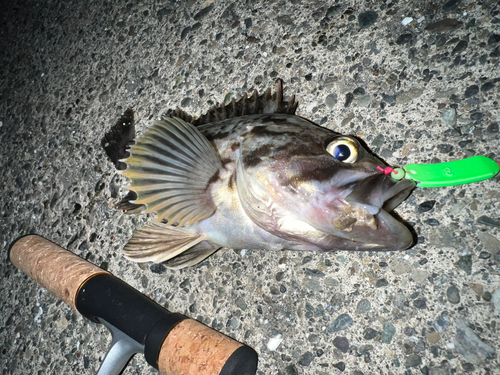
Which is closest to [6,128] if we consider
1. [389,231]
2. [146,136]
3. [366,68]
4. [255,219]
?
[146,136]

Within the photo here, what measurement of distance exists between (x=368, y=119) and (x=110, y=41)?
87.7 inches

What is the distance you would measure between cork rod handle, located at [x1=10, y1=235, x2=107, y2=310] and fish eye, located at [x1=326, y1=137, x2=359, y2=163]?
4.42 ft

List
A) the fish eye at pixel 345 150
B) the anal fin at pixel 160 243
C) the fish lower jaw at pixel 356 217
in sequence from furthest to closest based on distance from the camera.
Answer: the anal fin at pixel 160 243 → the fish eye at pixel 345 150 → the fish lower jaw at pixel 356 217

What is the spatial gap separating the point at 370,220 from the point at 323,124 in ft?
2.86

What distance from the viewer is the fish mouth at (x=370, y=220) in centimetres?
122

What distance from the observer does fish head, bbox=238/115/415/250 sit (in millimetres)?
1249

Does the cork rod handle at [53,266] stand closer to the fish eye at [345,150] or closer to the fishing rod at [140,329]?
the fishing rod at [140,329]

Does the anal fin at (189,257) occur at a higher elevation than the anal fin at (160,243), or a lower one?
A: lower

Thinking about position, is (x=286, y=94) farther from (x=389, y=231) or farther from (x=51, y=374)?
(x=51, y=374)

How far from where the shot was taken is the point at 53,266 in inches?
76.9

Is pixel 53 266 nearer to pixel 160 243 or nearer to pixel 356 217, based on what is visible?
pixel 160 243

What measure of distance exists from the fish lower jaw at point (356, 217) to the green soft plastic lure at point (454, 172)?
0.39 meters

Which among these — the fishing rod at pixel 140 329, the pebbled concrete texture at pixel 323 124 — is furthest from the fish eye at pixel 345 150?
the fishing rod at pixel 140 329

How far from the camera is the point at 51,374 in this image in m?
2.32
